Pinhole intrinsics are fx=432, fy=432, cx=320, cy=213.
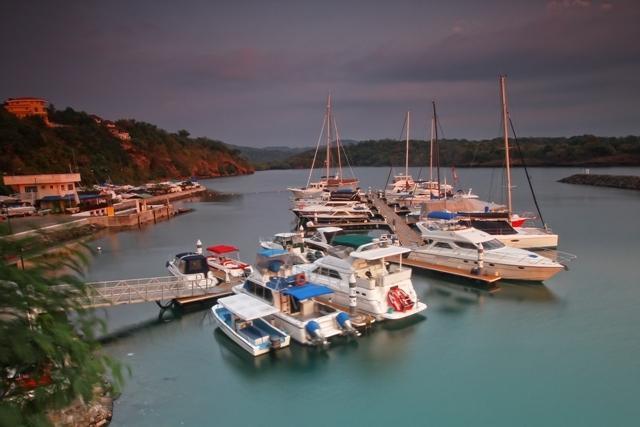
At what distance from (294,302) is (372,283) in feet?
10.4

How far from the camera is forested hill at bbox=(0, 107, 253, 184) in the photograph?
2643 inches

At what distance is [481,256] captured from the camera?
2209cm

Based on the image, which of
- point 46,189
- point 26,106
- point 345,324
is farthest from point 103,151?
point 345,324

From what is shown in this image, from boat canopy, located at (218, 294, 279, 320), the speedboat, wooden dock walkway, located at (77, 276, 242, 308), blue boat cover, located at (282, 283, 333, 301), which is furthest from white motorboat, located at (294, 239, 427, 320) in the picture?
the speedboat

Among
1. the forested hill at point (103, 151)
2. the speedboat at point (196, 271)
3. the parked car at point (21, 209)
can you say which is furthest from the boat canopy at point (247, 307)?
the forested hill at point (103, 151)

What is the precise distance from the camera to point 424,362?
15.0m

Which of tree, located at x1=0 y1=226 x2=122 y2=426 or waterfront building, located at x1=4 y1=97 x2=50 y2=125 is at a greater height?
waterfront building, located at x1=4 y1=97 x2=50 y2=125

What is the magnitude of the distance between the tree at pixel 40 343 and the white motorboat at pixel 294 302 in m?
10.5

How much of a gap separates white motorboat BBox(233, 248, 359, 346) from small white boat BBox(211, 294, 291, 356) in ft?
1.51

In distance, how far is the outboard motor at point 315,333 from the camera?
587 inches

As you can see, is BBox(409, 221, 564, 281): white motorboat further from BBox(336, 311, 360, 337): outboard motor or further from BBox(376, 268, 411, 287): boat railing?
BBox(336, 311, 360, 337): outboard motor

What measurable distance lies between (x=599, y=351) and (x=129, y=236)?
37025 mm

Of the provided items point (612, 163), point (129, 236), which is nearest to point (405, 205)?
point (129, 236)

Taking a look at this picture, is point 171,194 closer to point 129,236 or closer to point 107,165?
point 107,165
